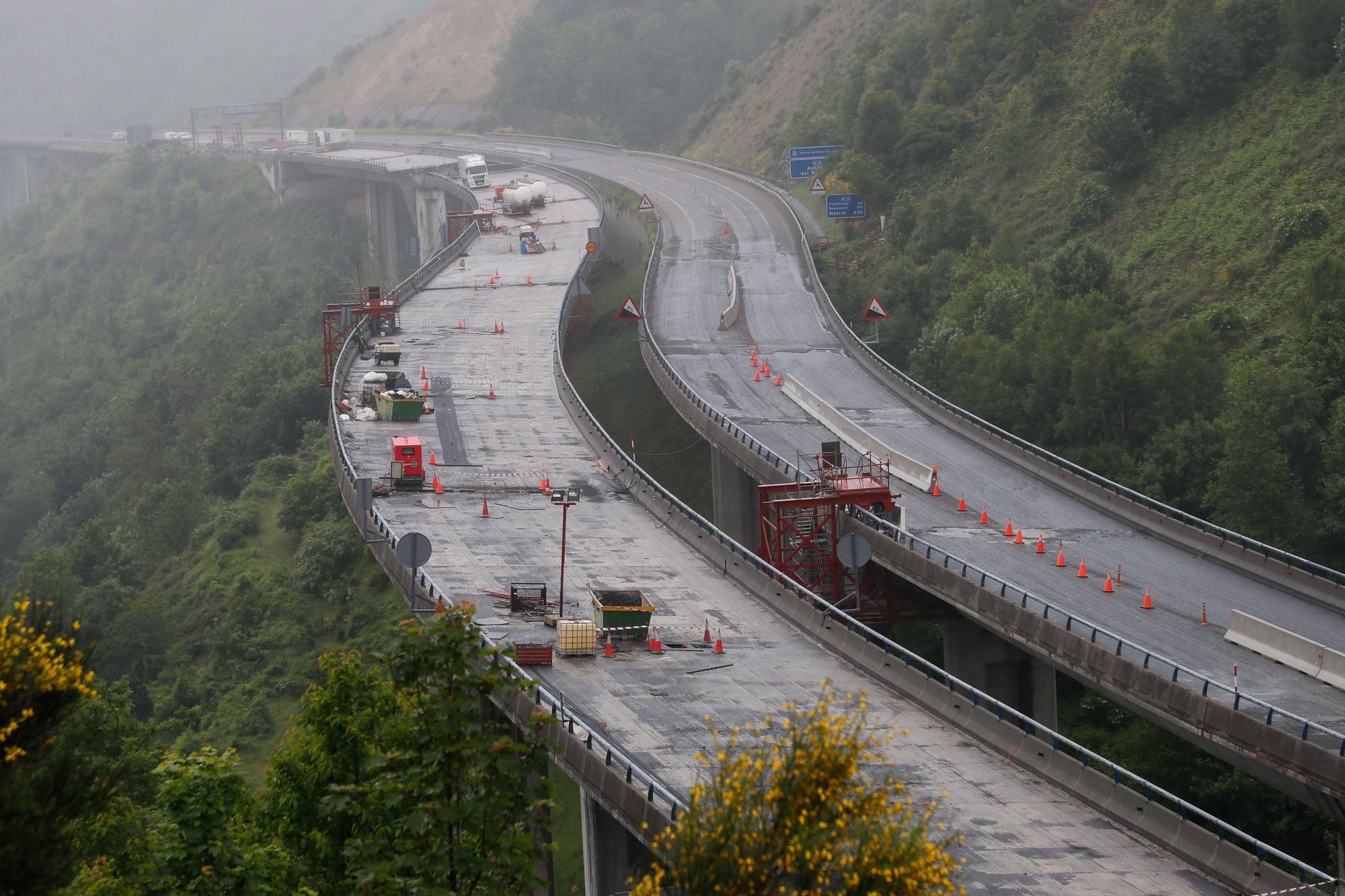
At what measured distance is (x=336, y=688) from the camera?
90.4 ft

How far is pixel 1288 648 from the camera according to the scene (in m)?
38.7

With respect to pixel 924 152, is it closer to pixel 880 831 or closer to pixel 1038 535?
pixel 1038 535

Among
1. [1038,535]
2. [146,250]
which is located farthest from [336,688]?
[146,250]

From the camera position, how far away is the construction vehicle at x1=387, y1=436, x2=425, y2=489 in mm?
58719

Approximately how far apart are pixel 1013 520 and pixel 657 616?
45.7ft

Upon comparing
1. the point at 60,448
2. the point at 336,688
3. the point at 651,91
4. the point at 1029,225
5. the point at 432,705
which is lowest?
the point at 60,448

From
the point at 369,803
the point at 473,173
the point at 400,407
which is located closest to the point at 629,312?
the point at 400,407

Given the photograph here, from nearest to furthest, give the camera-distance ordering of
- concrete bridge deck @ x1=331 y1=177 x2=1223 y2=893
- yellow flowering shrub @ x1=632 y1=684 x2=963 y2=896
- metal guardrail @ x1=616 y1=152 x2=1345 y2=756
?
yellow flowering shrub @ x1=632 y1=684 x2=963 y2=896, concrete bridge deck @ x1=331 y1=177 x2=1223 y2=893, metal guardrail @ x1=616 y1=152 x2=1345 y2=756

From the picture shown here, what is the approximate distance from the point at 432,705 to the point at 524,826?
2642mm

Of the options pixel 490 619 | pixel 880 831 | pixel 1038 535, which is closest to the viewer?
pixel 880 831

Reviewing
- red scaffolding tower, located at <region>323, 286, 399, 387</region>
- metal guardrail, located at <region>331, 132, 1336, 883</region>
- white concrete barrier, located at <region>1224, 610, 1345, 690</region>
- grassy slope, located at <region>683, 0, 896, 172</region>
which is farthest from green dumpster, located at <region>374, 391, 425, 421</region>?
grassy slope, located at <region>683, 0, 896, 172</region>

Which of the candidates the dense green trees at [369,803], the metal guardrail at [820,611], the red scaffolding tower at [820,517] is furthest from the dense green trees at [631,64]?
the dense green trees at [369,803]

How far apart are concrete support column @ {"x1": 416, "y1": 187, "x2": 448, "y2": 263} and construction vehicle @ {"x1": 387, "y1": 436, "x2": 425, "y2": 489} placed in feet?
253

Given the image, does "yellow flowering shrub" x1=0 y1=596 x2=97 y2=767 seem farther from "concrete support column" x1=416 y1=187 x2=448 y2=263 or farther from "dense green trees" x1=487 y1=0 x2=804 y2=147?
"dense green trees" x1=487 y1=0 x2=804 y2=147
